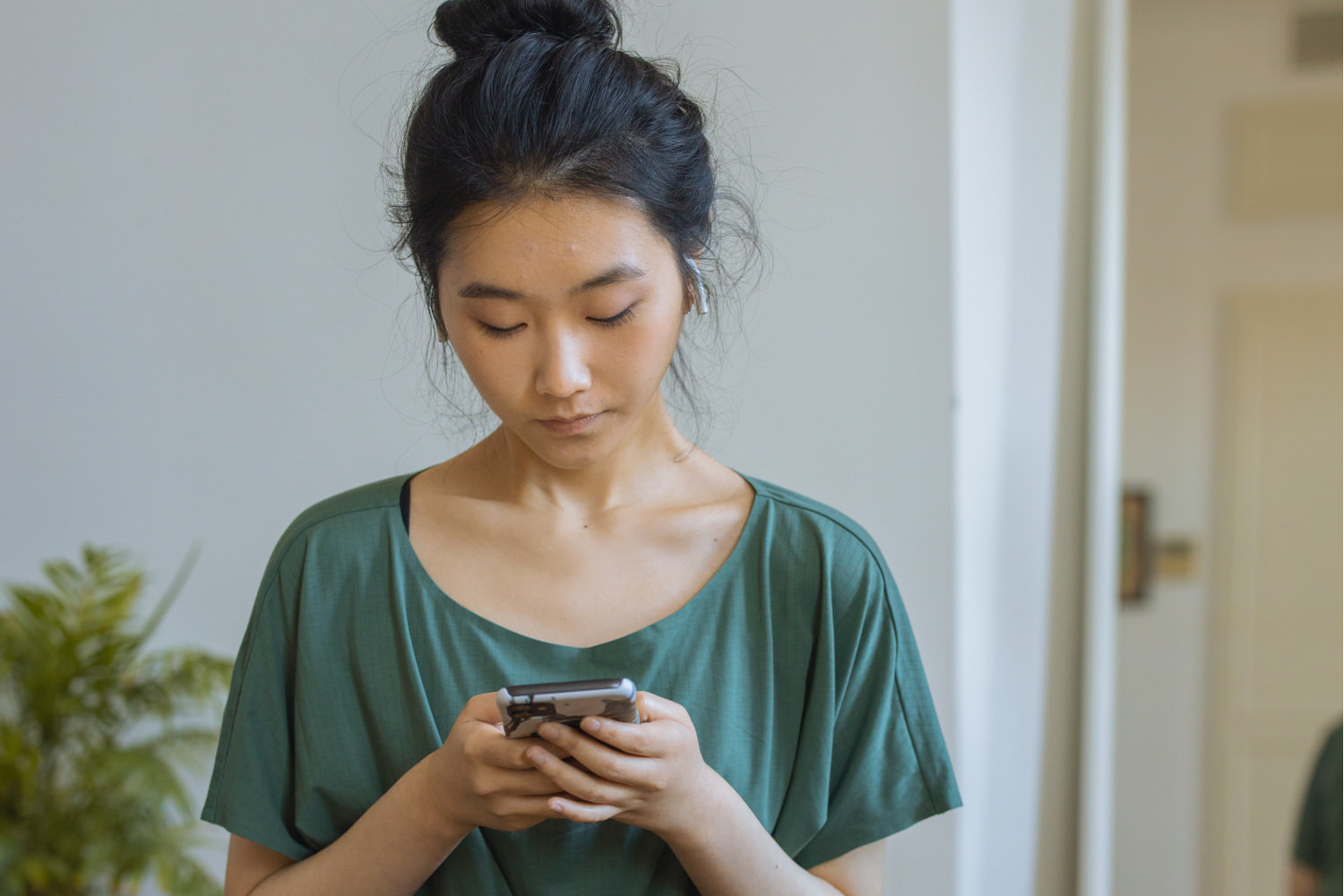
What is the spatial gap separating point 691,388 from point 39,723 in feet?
4.10

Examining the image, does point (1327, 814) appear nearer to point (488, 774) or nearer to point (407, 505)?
point (488, 774)

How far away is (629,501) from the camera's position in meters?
1.14

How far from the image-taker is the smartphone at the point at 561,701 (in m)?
0.79

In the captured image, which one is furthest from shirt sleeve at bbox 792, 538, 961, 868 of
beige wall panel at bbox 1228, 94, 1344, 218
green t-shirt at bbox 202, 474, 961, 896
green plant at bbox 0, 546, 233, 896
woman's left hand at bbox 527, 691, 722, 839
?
green plant at bbox 0, 546, 233, 896

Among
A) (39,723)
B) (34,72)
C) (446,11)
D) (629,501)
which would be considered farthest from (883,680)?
(34,72)

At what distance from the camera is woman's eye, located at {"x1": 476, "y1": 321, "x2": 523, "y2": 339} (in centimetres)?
93

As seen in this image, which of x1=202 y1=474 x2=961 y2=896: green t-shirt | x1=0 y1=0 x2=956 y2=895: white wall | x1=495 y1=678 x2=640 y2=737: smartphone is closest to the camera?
x1=495 y1=678 x2=640 y2=737: smartphone

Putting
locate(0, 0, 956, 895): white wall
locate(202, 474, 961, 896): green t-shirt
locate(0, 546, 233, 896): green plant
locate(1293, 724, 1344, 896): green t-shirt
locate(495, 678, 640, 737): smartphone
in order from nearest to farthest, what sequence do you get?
locate(495, 678, 640, 737): smartphone, locate(202, 474, 961, 896): green t-shirt, locate(1293, 724, 1344, 896): green t-shirt, locate(0, 0, 956, 895): white wall, locate(0, 546, 233, 896): green plant

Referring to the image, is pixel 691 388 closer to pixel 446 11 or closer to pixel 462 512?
pixel 462 512

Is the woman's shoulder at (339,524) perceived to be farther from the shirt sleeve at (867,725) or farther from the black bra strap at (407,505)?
the shirt sleeve at (867,725)

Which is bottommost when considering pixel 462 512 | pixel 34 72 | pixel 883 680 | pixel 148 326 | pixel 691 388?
pixel 883 680

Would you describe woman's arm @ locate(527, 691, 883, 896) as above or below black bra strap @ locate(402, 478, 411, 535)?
below

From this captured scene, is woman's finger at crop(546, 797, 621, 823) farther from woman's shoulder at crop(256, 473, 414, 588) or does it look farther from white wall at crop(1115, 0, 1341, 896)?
white wall at crop(1115, 0, 1341, 896)

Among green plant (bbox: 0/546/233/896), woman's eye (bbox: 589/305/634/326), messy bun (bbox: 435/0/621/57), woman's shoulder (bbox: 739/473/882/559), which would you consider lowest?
green plant (bbox: 0/546/233/896)
